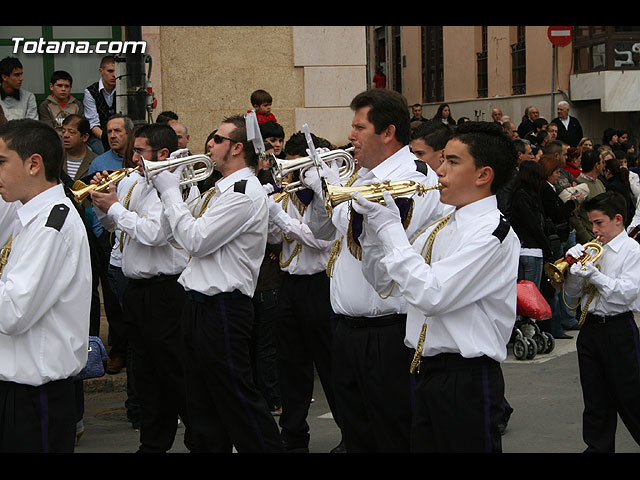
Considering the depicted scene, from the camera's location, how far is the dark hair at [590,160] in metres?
11.9

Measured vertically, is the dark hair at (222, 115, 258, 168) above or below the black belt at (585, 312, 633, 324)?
above

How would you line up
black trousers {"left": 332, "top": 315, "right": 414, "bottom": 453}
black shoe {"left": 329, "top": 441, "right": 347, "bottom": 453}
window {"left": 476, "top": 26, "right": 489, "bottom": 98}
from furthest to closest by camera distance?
window {"left": 476, "top": 26, "right": 489, "bottom": 98} → black shoe {"left": 329, "top": 441, "right": 347, "bottom": 453} → black trousers {"left": 332, "top": 315, "right": 414, "bottom": 453}

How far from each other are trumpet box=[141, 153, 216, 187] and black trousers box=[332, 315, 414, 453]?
5.25 ft

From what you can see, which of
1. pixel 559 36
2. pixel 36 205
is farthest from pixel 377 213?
pixel 559 36

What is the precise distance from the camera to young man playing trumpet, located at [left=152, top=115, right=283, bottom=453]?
5461mm

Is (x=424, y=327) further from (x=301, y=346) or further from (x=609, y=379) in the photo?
(x=301, y=346)

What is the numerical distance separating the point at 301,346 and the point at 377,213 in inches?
114

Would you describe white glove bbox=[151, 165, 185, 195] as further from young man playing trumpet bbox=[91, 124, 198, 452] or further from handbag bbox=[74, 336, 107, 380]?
Result: handbag bbox=[74, 336, 107, 380]

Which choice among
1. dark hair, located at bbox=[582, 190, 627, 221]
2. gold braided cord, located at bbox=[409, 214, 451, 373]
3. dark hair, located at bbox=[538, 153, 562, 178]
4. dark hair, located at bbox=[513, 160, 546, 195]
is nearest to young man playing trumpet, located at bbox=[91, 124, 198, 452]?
gold braided cord, located at bbox=[409, 214, 451, 373]

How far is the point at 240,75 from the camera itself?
11.6m

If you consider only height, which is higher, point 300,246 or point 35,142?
point 35,142

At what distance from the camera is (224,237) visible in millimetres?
5445
